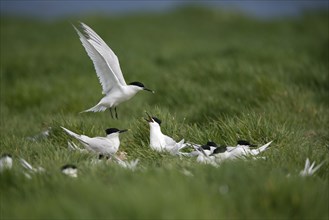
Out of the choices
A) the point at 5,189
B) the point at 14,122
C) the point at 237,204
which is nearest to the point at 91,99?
the point at 14,122

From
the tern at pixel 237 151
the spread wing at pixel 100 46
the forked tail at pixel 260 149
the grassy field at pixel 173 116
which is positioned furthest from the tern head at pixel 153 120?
the forked tail at pixel 260 149

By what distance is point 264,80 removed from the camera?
8336mm

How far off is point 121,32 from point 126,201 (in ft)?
41.2

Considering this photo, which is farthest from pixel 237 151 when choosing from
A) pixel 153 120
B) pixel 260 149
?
pixel 153 120

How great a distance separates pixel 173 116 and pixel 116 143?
Result: 1.22 m

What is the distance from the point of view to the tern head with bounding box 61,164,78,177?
14.5ft

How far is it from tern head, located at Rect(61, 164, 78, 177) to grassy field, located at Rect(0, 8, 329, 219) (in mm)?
60

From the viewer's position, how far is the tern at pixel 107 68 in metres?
5.97

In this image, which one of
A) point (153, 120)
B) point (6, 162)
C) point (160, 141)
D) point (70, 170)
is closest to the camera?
point (70, 170)

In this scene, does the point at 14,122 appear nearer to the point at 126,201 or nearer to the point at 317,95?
the point at 317,95

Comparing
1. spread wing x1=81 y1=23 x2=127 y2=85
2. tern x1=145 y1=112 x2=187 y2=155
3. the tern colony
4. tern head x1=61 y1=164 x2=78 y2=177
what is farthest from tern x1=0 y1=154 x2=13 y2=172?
spread wing x1=81 y1=23 x2=127 y2=85

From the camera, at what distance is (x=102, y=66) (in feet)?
19.9

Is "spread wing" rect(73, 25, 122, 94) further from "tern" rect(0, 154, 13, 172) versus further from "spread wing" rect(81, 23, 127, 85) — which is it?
"tern" rect(0, 154, 13, 172)

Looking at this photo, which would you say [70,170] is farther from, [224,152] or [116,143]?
[224,152]
